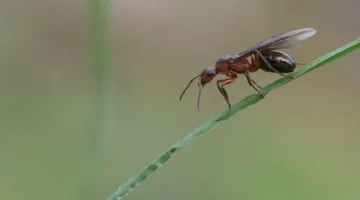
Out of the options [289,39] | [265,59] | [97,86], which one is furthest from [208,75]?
[97,86]

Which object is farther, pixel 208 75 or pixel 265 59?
pixel 208 75

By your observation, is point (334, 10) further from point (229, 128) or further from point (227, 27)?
point (229, 128)

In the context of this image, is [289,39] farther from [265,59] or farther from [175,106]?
[175,106]

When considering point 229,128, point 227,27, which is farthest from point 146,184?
point 227,27

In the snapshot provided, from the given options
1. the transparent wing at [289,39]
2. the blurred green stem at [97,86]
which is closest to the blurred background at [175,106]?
the blurred green stem at [97,86]

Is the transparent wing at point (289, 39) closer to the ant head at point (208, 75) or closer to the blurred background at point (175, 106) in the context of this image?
the ant head at point (208, 75)

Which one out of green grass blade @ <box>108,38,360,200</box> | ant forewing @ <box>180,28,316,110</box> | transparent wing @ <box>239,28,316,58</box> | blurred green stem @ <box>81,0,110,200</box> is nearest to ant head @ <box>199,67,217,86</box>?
ant forewing @ <box>180,28,316,110</box>

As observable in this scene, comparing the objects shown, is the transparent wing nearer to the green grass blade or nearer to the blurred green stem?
the blurred green stem
